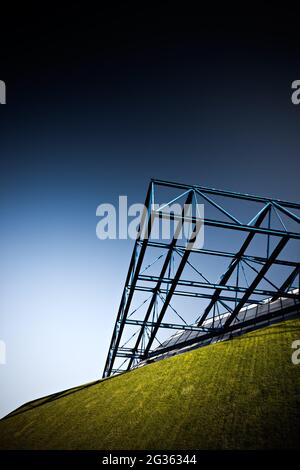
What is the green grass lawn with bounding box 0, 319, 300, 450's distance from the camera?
4.76 meters

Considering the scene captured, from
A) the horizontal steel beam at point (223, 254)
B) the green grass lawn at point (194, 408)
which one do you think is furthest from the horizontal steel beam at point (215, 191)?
the green grass lawn at point (194, 408)

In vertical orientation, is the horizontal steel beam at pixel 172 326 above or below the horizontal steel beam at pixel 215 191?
below

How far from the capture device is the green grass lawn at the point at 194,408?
476 cm

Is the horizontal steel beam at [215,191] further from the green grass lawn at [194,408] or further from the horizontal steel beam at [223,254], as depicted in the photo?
the green grass lawn at [194,408]

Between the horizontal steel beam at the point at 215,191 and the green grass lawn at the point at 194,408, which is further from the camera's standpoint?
the horizontal steel beam at the point at 215,191

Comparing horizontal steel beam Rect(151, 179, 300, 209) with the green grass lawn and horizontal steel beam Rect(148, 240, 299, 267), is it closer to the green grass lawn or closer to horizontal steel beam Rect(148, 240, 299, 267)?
horizontal steel beam Rect(148, 240, 299, 267)

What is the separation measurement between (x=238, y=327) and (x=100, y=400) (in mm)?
7625
